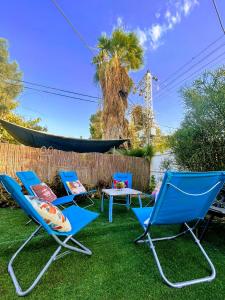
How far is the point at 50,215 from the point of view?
76.9 inches

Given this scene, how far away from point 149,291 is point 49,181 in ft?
14.8

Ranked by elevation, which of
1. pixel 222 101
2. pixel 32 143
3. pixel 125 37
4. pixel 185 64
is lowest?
pixel 32 143

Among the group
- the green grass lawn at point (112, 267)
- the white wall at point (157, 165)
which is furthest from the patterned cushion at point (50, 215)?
the white wall at point (157, 165)

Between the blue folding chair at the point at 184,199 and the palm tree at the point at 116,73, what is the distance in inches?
249

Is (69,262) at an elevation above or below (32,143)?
below

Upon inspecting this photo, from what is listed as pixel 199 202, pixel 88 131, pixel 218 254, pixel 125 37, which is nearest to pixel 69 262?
pixel 199 202

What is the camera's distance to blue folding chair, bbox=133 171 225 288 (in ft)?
6.30

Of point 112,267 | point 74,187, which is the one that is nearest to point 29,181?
point 74,187

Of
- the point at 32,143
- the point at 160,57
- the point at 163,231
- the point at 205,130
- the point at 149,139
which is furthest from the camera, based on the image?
the point at 160,57

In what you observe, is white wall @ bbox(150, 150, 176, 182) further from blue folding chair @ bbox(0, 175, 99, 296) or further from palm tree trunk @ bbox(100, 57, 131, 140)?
blue folding chair @ bbox(0, 175, 99, 296)

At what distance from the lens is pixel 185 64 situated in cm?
984

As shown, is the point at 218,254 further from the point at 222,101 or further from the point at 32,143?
the point at 32,143

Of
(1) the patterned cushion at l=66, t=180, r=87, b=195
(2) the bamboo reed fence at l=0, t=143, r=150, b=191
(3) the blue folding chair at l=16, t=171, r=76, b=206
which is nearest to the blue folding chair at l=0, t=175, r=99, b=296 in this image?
(3) the blue folding chair at l=16, t=171, r=76, b=206

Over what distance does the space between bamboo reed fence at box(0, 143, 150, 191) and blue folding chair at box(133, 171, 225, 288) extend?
169 inches
